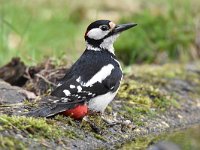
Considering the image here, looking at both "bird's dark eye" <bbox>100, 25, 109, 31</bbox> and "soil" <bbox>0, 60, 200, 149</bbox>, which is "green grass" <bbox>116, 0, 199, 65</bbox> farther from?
"bird's dark eye" <bbox>100, 25, 109, 31</bbox>

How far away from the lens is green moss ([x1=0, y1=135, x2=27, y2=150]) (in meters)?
4.40

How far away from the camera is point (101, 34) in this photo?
617 cm

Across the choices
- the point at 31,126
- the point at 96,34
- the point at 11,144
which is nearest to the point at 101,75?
the point at 96,34

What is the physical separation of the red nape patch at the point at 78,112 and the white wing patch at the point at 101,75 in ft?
0.64

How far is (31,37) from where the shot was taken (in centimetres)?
938

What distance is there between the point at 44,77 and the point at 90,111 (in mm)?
1099

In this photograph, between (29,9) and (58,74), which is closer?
(58,74)

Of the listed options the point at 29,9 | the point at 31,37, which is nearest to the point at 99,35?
the point at 31,37

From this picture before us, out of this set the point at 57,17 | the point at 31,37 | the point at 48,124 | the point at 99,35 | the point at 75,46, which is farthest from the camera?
the point at 57,17

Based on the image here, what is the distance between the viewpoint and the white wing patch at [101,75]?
557 cm

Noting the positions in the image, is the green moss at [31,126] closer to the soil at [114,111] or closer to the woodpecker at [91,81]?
the soil at [114,111]

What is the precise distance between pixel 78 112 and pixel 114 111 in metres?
0.85

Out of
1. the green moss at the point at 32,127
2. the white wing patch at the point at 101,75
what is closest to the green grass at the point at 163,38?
the white wing patch at the point at 101,75

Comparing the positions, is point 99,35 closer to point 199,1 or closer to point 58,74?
point 58,74
